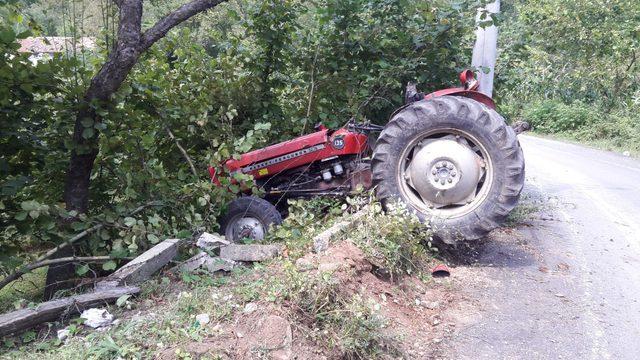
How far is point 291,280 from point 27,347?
166 centimetres

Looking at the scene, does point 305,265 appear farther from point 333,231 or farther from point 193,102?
point 193,102

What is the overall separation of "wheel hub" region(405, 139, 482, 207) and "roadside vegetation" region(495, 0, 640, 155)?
14.8 metres

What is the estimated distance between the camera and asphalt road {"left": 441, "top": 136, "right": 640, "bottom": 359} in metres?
3.57

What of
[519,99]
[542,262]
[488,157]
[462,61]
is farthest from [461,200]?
[519,99]

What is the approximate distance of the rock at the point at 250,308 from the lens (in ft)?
10.8

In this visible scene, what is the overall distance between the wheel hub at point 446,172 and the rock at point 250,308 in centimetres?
238

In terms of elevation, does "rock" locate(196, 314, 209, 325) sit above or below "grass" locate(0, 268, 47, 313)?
above

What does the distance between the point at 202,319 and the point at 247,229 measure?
2543 mm

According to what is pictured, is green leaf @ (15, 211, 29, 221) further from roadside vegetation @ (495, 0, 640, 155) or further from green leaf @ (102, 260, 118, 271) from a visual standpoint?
roadside vegetation @ (495, 0, 640, 155)

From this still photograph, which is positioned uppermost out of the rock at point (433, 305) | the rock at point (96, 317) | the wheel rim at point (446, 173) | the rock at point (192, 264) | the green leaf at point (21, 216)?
the wheel rim at point (446, 173)

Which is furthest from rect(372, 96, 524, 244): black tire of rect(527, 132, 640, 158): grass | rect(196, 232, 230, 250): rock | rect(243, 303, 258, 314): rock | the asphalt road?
rect(527, 132, 640, 158): grass

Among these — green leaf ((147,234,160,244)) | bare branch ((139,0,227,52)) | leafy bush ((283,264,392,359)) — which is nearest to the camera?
leafy bush ((283,264,392,359))

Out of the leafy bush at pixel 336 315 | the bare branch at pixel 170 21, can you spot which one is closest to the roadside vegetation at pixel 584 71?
the bare branch at pixel 170 21

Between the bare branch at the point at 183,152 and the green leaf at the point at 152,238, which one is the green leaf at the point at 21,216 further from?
the bare branch at the point at 183,152
